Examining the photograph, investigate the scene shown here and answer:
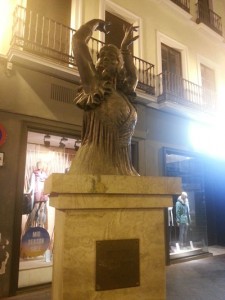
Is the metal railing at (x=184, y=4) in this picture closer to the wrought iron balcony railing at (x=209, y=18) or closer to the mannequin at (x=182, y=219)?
the wrought iron balcony railing at (x=209, y=18)

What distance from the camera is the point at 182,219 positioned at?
8266mm

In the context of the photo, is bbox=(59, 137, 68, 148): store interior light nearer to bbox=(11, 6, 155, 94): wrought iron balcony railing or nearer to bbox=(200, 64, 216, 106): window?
bbox=(11, 6, 155, 94): wrought iron balcony railing

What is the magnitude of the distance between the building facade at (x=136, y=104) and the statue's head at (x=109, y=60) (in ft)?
11.1

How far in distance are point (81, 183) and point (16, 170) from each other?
376cm

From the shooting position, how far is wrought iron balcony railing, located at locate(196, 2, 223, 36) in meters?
10.6

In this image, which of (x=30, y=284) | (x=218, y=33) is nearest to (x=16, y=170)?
(x=30, y=284)

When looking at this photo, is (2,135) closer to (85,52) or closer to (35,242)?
(35,242)

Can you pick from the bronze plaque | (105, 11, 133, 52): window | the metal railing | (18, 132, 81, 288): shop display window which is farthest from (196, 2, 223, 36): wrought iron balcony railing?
the bronze plaque

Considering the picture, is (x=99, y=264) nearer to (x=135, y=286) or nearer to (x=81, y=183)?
(x=135, y=286)

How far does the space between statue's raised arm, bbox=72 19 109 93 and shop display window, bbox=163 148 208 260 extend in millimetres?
5758

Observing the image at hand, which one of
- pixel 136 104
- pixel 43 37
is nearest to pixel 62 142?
pixel 43 37

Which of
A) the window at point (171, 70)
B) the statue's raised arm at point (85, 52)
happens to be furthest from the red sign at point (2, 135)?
the window at point (171, 70)

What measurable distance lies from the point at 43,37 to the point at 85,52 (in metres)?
4.67

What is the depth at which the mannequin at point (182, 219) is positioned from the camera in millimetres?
8203
